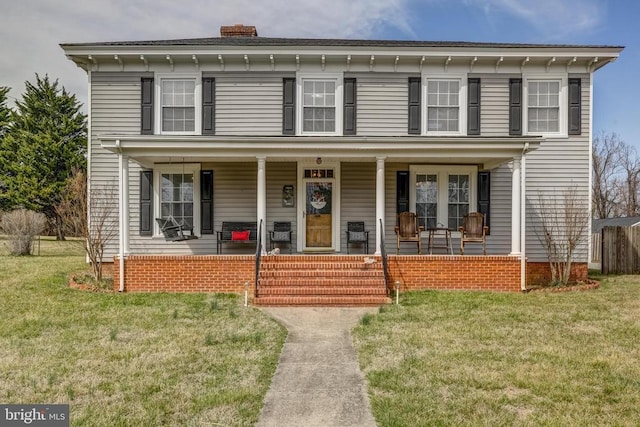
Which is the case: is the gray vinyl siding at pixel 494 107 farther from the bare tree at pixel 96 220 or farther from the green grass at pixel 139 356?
the bare tree at pixel 96 220

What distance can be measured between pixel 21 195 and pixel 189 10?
2166cm

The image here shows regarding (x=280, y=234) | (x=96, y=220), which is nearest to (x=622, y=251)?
(x=280, y=234)

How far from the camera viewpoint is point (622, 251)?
1226 cm

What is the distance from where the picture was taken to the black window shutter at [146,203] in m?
10.8

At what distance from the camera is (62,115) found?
3020cm

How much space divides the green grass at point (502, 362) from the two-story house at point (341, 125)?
12.5 feet

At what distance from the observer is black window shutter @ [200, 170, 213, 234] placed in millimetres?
10852

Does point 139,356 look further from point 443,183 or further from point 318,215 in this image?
point 443,183

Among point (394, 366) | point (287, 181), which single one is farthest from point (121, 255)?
point (394, 366)

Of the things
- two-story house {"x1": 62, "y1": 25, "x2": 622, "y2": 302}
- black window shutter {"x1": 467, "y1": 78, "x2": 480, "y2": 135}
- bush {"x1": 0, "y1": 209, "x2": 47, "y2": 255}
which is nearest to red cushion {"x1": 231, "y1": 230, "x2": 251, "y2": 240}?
two-story house {"x1": 62, "y1": 25, "x2": 622, "y2": 302}

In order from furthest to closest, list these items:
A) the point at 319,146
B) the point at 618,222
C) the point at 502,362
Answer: the point at 618,222 → the point at 319,146 → the point at 502,362

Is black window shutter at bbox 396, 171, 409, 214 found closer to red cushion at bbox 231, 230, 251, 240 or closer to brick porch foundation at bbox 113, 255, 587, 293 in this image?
brick porch foundation at bbox 113, 255, 587, 293

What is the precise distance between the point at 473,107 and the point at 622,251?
6.35 m

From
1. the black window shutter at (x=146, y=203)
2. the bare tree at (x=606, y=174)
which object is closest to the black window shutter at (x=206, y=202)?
the black window shutter at (x=146, y=203)
